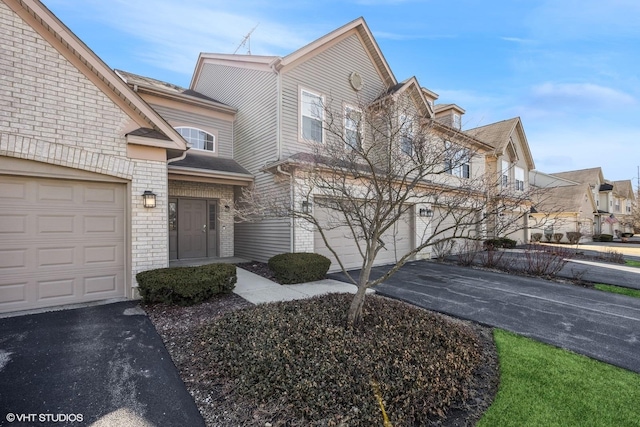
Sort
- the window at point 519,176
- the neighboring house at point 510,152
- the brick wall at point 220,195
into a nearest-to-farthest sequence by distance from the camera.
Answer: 1. the brick wall at point 220,195
2. the neighboring house at point 510,152
3. the window at point 519,176

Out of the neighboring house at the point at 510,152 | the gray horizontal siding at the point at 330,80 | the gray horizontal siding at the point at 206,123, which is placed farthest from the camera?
the neighboring house at the point at 510,152

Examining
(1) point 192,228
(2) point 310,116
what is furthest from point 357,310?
(1) point 192,228

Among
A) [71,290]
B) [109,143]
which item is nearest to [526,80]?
[109,143]

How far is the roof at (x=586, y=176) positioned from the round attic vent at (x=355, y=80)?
36548mm

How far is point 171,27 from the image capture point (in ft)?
32.6

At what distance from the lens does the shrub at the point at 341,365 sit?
2.86m

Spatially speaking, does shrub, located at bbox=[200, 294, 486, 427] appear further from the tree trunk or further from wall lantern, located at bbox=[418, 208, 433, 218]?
wall lantern, located at bbox=[418, 208, 433, 218]

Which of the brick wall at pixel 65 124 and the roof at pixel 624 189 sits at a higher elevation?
the roof at pixel 624 189

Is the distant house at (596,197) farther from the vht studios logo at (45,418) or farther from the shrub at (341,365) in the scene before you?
the vht studios logo at (45,418)

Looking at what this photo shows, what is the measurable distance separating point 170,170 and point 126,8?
4641 mm

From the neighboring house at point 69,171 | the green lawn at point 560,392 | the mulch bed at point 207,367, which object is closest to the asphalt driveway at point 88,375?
the mulch bed at point 207,367

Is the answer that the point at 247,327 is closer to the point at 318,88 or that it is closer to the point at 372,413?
the point at 372,413

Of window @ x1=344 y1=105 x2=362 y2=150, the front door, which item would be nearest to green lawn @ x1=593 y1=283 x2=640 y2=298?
window @ x1=344 y1=105 x2=362 y2=150

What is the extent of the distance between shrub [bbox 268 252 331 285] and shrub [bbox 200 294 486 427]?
3.06 meters
